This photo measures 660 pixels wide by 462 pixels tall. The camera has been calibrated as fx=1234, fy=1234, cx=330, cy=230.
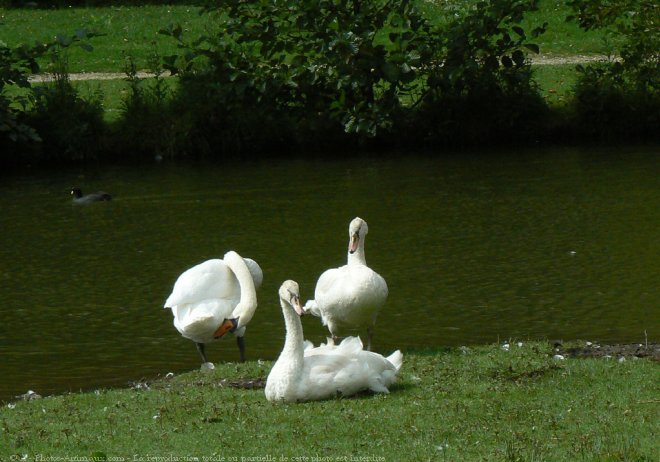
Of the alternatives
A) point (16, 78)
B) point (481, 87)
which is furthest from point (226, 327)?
point (481, 87)

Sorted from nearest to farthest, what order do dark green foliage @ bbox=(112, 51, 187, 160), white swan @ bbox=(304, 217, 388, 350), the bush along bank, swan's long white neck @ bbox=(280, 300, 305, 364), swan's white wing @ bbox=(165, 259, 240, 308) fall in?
swan's long white neck @ bbox=(280, 300, 305, 364) < white swan @ bbox=(304, 217, 388, 350) < swan's white wing @ bbox=(165, 259, 240, 308) < the bush along bank < dark green foliage @ bbox=(112, 51, 187, 160)

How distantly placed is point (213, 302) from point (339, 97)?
15.3 meters

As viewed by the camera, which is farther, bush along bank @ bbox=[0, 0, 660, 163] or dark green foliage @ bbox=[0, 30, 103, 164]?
dark green foliage @ bbox=[0, 30, 103, 164]

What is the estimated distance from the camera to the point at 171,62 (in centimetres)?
2703

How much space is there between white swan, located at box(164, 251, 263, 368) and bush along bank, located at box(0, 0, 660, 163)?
46.2 feet

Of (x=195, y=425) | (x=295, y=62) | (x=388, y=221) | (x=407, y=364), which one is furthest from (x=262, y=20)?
(x=195, y=425)

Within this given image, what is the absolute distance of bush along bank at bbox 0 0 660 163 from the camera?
86.2 feet

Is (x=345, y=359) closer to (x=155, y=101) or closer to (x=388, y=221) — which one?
(x=388, y=221)

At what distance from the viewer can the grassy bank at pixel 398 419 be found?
23.7 ft

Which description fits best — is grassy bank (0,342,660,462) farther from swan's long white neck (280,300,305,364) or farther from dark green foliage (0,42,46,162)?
dark green foliage (0,42,46,162)

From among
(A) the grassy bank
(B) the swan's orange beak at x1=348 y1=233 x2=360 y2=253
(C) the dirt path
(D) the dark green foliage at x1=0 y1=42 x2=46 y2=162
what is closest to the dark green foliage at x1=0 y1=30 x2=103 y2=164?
(D) the dark green foliage at x1=0 y1=42 x2=46 y2=162

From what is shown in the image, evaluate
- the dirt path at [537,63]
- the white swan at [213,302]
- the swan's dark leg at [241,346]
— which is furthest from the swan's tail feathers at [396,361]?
the dirt path at [537,63]

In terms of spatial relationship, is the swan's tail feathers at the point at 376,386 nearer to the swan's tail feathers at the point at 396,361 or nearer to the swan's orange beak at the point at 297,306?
the swan's tail feathers at the point at 396,361

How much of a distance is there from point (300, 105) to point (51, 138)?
548 centimetres
